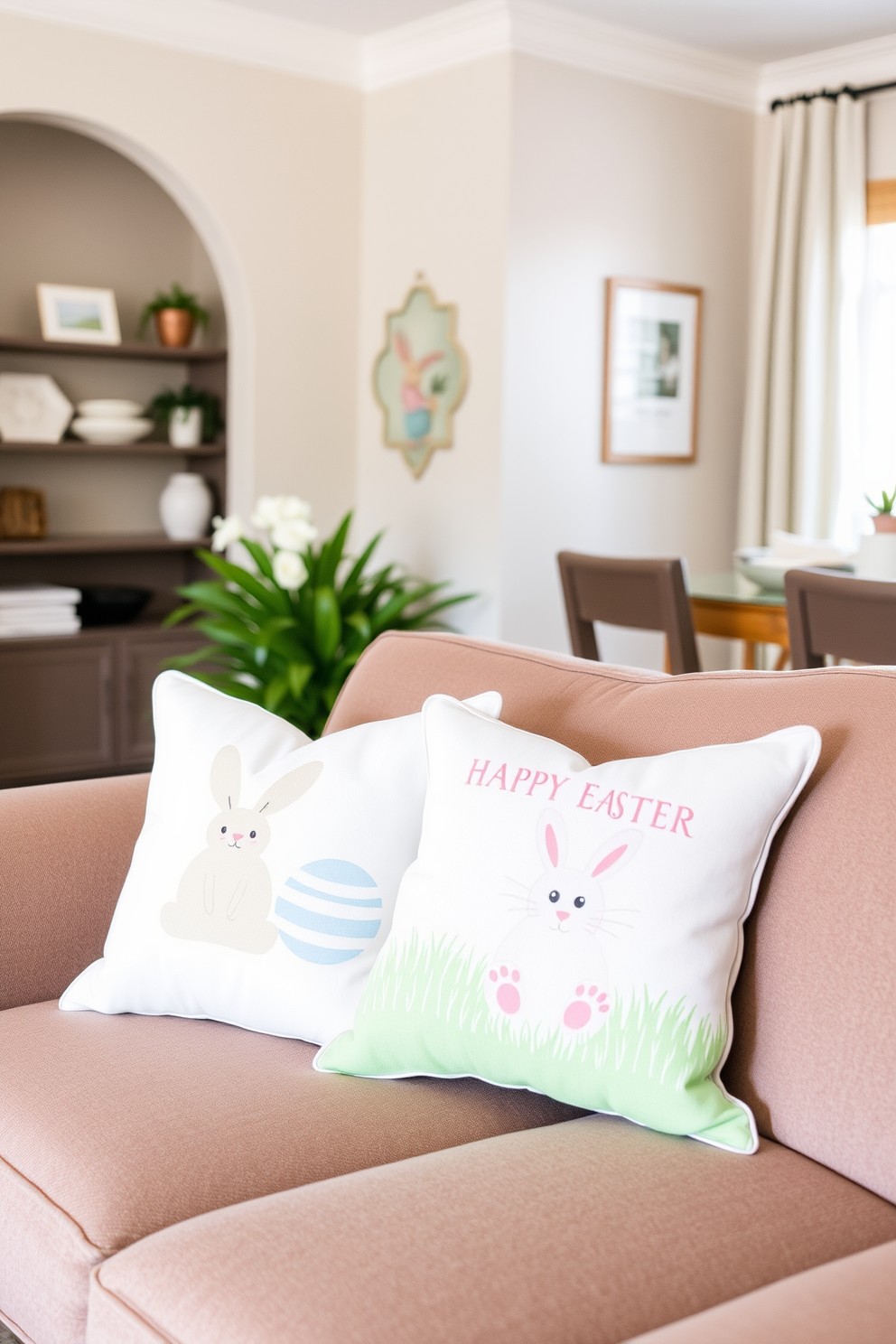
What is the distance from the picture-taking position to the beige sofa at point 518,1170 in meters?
1.06

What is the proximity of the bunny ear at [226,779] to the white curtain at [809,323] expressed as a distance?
3.59 meters

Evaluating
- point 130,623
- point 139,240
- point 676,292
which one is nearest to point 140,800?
point 130,623

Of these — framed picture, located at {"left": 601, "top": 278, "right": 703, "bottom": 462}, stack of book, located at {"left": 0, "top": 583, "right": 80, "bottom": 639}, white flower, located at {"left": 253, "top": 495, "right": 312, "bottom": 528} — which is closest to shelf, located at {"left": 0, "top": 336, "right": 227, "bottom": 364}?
stack of book, located at {"left": 0, "top": 583, "right": 80, "bottom": 639}

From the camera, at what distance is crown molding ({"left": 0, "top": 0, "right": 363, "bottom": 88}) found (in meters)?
4.23

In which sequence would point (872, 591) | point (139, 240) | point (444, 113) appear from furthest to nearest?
point (139, 240) < point (444, 113) < point (872, 591)

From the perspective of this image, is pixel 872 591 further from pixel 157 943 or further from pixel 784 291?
pixel 784 291

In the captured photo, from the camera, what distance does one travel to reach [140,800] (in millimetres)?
1978

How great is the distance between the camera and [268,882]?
1.60 m

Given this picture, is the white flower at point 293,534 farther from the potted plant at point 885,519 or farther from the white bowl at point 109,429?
the potted plant at point 885,519

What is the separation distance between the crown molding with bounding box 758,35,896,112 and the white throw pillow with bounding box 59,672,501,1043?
387 cm

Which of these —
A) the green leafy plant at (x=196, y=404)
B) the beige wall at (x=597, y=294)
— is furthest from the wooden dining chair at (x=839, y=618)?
the green leafy plant at (x=196, y=404)

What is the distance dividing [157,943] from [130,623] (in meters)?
3.51

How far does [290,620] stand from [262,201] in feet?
5.02

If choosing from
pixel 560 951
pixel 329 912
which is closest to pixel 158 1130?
pixel 329 912
